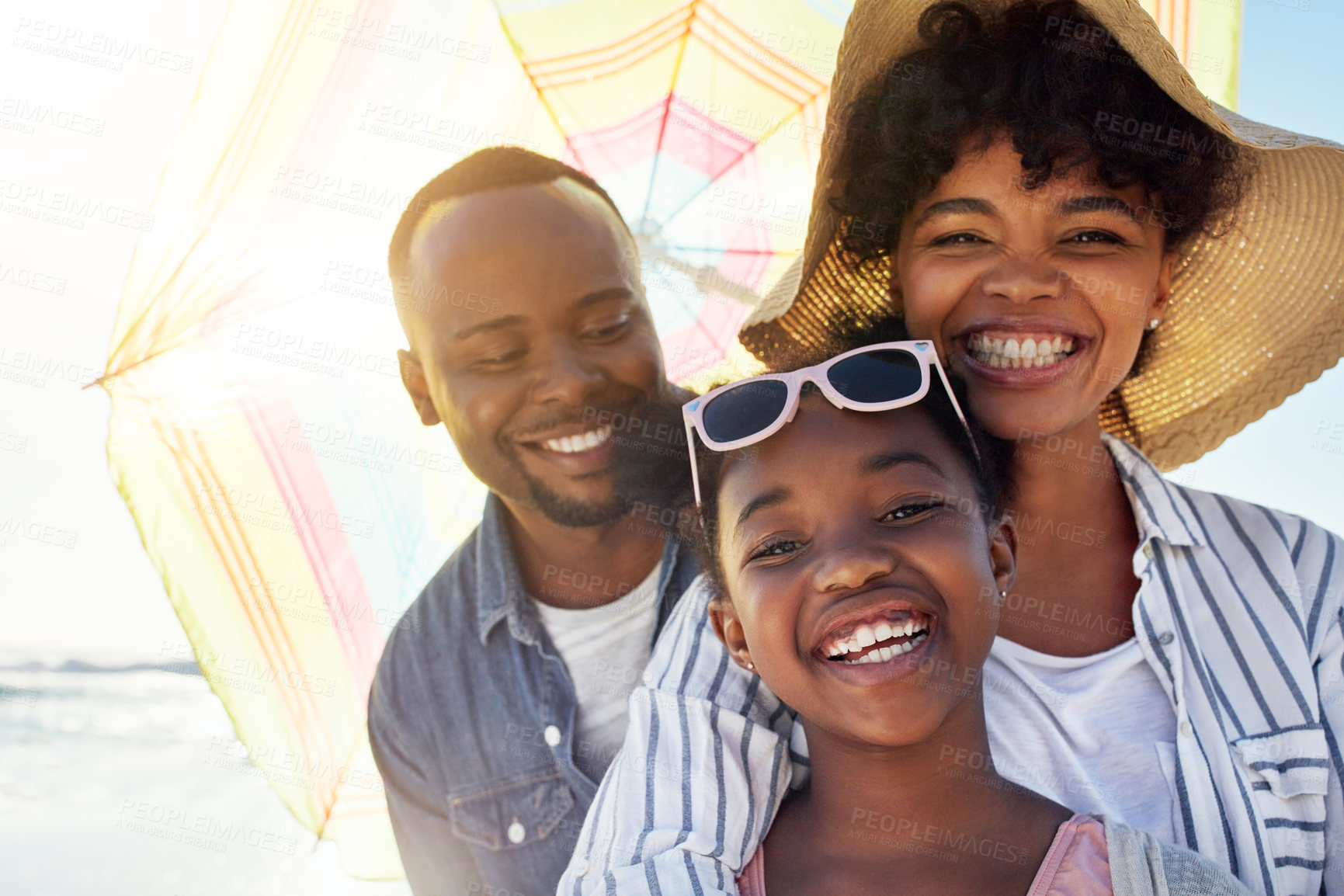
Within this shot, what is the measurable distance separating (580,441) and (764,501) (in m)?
0.85

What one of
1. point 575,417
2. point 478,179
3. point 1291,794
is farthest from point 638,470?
point 1291,794

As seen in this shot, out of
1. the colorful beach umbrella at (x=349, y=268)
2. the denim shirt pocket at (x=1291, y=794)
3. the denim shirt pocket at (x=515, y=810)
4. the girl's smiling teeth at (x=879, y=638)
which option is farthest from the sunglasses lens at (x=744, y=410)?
the denim shirt pocket at (x=515, y=810)

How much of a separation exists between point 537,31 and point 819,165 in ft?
3.41

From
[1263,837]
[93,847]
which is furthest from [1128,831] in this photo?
[93,847]

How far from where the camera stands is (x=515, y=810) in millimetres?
2488

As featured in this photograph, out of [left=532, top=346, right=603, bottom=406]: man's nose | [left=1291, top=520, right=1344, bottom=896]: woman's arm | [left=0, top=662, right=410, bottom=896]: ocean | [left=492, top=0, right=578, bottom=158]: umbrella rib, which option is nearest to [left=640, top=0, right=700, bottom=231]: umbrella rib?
Answer: [left=492, top=0, right=578, bottom=158]: umbrella rib

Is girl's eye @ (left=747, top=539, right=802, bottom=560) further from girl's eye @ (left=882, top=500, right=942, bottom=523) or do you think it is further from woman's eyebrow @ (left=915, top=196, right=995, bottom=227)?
woman's eyebrow @ (left=915, top=196, right=995, bottom=227)

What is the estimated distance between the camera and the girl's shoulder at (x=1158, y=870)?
142 centimetres

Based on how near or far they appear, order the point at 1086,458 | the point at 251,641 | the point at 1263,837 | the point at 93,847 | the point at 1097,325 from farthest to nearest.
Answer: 1. the point at 93,847
2. the point at 251,641
3. the point at 1086,458
4. the point at 1097,325
5. the point at 1263,837

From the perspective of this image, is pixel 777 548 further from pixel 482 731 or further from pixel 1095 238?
pixel 482 731

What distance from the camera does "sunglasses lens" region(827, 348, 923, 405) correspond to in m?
1.69

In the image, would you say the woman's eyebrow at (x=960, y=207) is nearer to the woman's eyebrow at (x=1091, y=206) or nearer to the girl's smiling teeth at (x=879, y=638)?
the woman's eyebrow at (x=1091, y=206)

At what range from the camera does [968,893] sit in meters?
1.51

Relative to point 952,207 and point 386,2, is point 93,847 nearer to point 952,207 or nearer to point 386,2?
point 386,2
